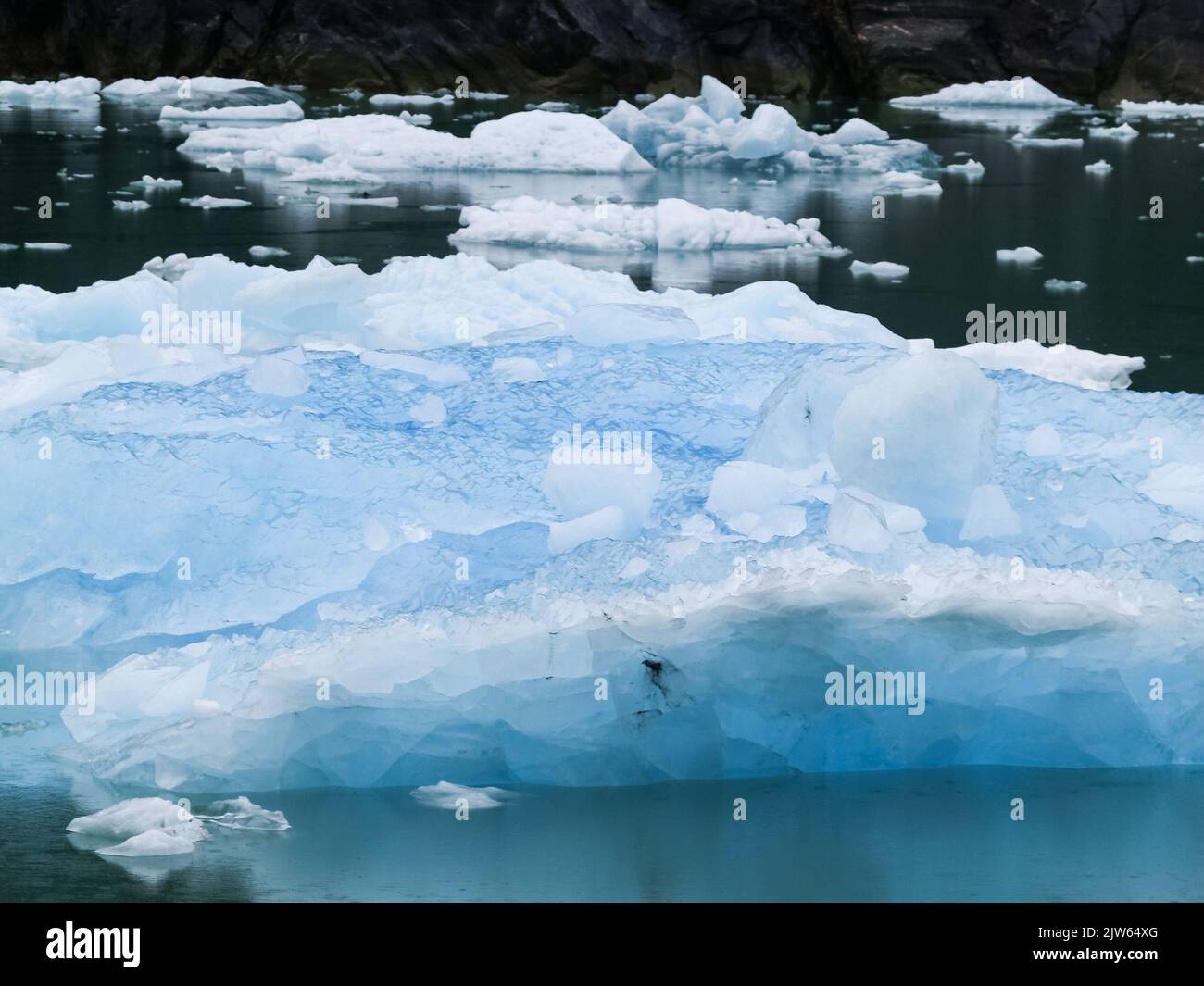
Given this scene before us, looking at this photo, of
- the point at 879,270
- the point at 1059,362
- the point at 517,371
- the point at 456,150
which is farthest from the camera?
the point at 456,150

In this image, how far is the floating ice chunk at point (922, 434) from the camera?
4805 millimetres

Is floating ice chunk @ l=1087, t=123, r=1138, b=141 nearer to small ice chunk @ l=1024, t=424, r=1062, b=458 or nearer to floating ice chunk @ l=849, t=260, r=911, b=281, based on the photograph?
floating ice chunk @ l=849, t=260, r=911, b=281

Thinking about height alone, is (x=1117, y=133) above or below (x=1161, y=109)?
below

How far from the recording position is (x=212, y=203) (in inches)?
538

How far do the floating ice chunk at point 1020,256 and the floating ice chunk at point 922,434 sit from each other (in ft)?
23.2

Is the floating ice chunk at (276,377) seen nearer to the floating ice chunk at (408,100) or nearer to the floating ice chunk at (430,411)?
the floating ice chunk at (430,411)

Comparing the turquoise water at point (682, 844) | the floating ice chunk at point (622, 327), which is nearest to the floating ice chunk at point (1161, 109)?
the floating ice chunk at point (622, 327)

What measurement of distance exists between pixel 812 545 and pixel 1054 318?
5.87 metres

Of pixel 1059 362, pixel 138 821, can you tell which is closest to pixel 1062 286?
pixel 1059 362

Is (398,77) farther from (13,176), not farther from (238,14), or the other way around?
(13,176)

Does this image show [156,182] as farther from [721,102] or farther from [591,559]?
[591,559]

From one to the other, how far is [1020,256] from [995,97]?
15.9 metres

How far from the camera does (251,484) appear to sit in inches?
202

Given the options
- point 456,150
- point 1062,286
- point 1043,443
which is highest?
point 456,150
